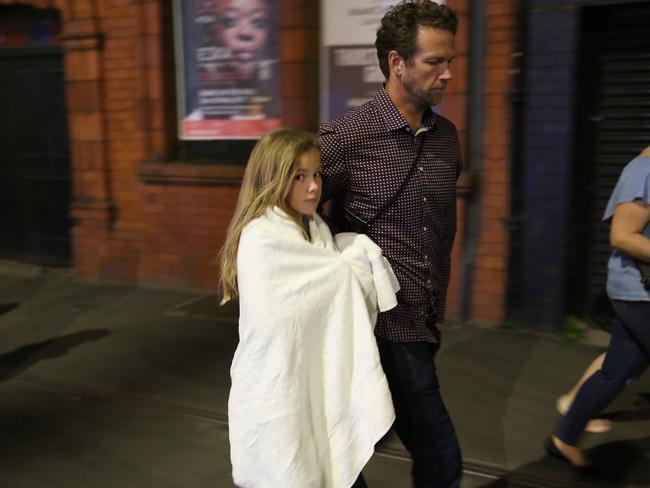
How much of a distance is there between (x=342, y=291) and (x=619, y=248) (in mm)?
1583

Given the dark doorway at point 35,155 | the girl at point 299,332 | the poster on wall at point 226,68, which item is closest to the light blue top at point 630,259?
the girl at point 299,332

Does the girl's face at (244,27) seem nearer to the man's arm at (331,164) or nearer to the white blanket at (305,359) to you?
the man's arm at (331,164)

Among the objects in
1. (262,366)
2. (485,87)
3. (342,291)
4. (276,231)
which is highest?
(485,87)

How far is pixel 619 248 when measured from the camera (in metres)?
3.32

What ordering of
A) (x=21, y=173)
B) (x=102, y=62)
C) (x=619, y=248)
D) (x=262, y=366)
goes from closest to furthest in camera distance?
(x=262, y=366) → (x=619, y=248) → (x=102, y=62) → (x=21, y=173)

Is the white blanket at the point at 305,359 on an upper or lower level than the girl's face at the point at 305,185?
lower

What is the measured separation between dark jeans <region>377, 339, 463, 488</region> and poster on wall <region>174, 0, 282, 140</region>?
434 cm

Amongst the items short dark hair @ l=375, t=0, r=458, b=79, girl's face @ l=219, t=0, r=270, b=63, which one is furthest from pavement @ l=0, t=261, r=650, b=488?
girl's face @ l=219, t=0, r=270, b=63

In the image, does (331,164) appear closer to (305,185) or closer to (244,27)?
(305,185)

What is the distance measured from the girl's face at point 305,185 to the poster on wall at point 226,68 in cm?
434

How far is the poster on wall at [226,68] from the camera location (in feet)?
21.8

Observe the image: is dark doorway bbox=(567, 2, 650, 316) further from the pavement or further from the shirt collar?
the shirt collar

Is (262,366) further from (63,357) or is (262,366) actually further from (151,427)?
(63,357)

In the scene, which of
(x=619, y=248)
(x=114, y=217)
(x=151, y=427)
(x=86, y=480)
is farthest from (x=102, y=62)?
(x=619, y=248)
